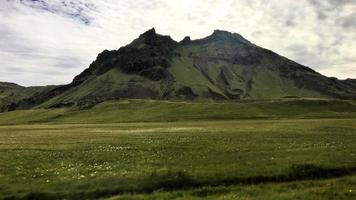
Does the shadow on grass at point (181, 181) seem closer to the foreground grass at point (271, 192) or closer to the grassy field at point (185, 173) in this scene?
the grassy field at point (185, 173)

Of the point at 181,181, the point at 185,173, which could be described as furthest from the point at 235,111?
the point at 181,181

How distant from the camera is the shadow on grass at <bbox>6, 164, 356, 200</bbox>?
24.9m

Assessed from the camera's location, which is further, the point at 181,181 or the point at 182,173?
the point at 182,173

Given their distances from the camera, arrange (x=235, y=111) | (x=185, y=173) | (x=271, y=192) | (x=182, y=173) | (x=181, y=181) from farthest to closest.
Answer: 1. (x=235, y=111)
2. (x=185, y=173)
3. (x=182, y=173)
4. (x=181, y=181)
5. (x=271, y=192)

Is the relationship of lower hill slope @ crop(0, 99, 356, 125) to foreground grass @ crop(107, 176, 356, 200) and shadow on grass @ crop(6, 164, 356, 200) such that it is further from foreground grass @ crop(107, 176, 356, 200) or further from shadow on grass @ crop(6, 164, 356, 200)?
foreground grass @ crop(107, 176, 356, 200)

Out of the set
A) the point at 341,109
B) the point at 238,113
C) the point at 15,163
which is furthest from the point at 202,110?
the point at 15,163

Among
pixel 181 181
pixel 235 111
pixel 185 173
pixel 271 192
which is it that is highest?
pixel 235 111

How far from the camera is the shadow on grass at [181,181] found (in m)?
24.9

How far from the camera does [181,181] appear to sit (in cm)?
2691

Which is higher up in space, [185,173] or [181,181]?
[185,173]

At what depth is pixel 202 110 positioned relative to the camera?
166 metres

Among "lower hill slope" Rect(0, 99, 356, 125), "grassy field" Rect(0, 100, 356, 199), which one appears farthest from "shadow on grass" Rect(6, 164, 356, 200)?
"lower hill slope" Rect(0, 99, 356, 125)

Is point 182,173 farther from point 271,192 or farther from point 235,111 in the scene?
point 235,111

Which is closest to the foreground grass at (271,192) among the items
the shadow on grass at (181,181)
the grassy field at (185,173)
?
the grassy field at (185,173)
